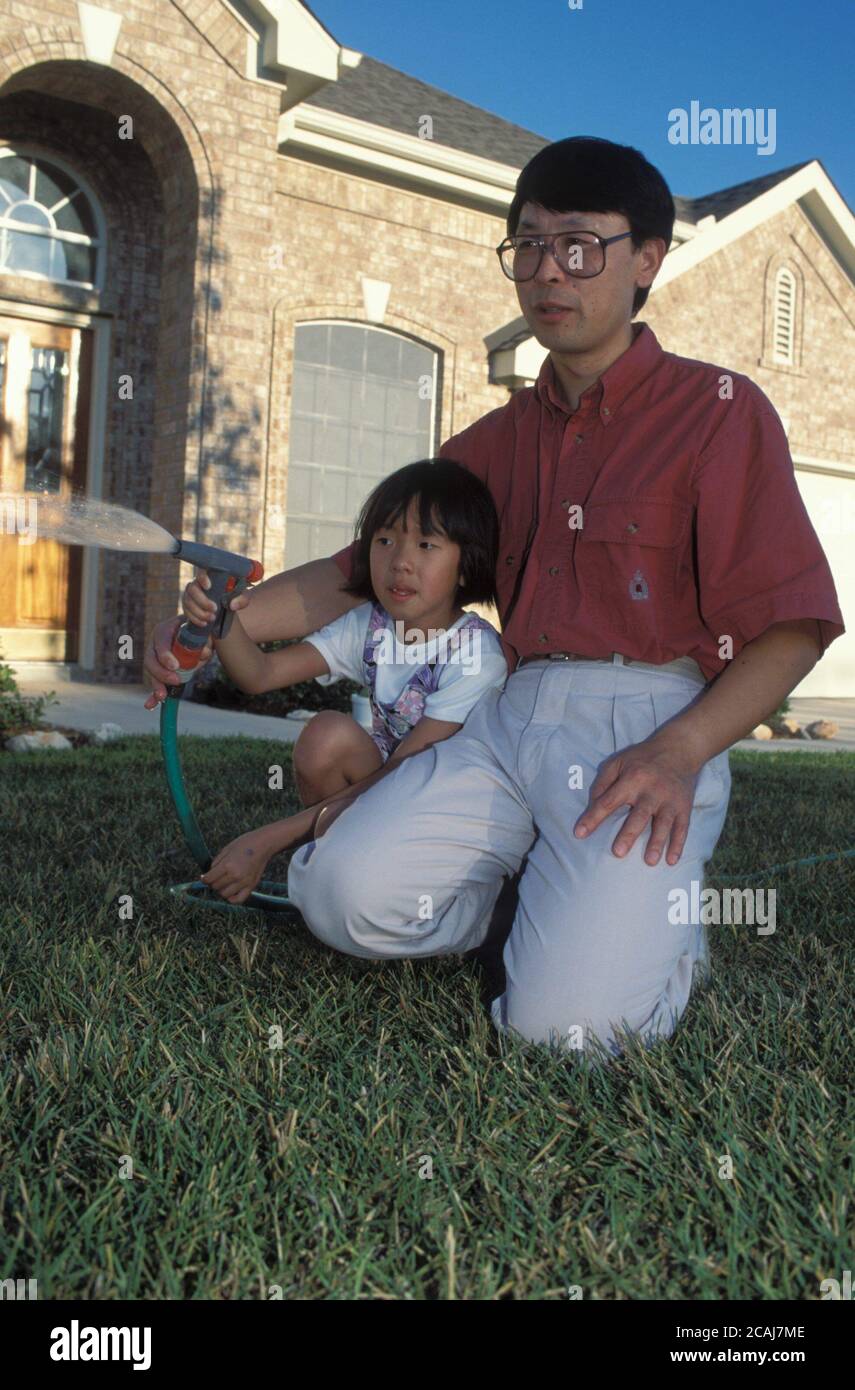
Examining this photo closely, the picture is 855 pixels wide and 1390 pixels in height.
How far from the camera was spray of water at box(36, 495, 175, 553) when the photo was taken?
2133mm

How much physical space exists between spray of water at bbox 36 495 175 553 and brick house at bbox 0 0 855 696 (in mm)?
6058

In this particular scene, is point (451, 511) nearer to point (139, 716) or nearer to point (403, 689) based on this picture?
point (403, 689)

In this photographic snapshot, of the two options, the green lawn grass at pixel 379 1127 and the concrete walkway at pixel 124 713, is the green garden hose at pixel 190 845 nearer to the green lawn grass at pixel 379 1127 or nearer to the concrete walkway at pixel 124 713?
the green lawn grass at pixel 379 1127

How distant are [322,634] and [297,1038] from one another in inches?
43.0

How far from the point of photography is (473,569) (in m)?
2.80

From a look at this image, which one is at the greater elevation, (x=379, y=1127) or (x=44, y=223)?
(x=44, y=223)

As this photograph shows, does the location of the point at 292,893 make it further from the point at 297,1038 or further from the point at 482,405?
the point at 482,405

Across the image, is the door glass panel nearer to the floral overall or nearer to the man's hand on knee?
the floral overall

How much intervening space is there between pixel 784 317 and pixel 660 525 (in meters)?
12.7

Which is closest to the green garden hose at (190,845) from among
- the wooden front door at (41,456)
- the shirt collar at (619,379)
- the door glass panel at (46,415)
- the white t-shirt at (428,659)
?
the white t-shirt at (428,659)

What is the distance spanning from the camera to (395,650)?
2920 mm

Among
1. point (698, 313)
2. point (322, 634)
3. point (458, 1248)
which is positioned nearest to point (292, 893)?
point (322, 634)

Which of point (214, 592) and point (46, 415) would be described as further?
point (46, 415)

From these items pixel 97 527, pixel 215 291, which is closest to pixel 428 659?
pixel 97 527
